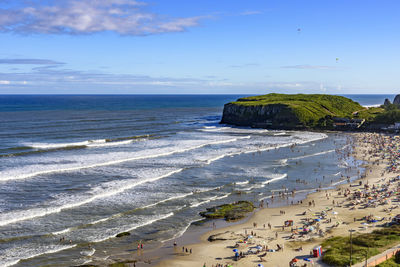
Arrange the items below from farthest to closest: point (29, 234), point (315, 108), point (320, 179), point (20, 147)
Result: point (315, 108) → point (20, 147) → point (320, 179) → point (29, 234)

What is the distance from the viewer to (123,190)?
42.2m

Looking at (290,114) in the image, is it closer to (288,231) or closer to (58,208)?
(288,231)

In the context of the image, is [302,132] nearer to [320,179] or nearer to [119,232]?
[320,179]

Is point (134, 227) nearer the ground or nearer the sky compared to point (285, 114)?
nearer the ground

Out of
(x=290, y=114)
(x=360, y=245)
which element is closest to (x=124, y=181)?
(x=360, y=245)

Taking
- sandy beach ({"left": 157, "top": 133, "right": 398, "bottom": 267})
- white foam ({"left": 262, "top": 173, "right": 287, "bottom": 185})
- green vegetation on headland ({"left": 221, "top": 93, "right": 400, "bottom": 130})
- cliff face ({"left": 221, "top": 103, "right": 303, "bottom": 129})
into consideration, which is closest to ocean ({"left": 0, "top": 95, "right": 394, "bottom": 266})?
white foam ({"left": 262, "top": 173, "right": 287, "bottom": 185})

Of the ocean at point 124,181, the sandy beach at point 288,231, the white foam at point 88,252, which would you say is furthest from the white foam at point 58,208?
the sandy beach at point 288,231

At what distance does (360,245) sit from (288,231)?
20.6 feet

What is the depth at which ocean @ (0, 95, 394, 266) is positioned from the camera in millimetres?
29969

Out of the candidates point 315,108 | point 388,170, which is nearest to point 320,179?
point 388,170

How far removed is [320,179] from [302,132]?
53760 mm

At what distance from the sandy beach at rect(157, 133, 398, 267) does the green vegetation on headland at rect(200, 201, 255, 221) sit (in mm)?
1205

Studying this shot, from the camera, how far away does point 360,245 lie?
27.6 metres

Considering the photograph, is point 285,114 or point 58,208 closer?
point 58,208
